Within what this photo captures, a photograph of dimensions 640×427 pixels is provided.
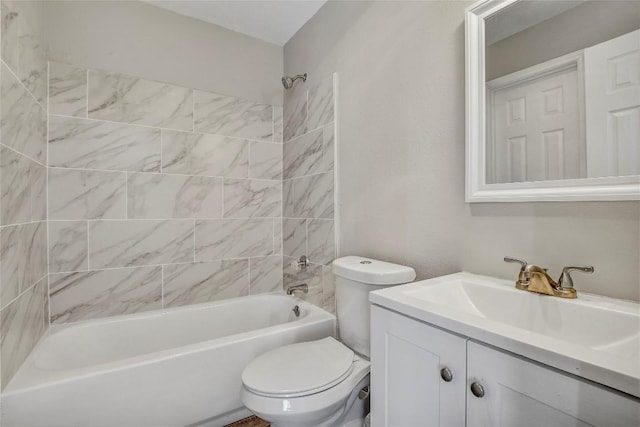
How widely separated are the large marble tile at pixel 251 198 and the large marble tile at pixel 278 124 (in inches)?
14.4

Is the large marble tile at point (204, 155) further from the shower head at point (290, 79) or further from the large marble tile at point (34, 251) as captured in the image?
the large marble tile at point (34, 251)

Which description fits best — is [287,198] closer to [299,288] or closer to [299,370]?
[299,288]

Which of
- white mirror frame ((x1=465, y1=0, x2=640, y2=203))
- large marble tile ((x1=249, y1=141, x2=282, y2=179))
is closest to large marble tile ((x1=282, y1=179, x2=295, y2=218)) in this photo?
large marble tile ((x1=249, y1=141, x2=282, y2=179))

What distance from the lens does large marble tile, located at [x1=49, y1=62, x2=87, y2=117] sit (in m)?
1.73

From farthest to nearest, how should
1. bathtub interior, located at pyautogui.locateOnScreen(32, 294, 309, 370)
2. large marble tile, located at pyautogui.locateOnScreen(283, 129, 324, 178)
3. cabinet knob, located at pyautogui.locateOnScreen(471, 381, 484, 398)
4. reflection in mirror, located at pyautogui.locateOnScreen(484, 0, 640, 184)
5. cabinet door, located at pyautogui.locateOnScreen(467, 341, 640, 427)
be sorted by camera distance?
large marble tile, located at pyautogui.locateOnScreen(283, 129, 324, 178) → bathtub interior, located at pyautogui.locateOnScreen(32, 294, 309, 370) → reflection in mirror, located at pyautogui.locateOnScreen(484, 0, 640, 184) → cabinet knob, located at pyautogui.locateOnScreen(471, 381, 484, 398) → cabinet door, located at pyautogui.locateOnScreen(467, 341, 640, 427)

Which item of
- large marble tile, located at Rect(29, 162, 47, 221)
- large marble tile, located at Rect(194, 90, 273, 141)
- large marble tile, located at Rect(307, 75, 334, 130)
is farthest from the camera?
large marble tile, located at Rect(194, 90, 273, 141)

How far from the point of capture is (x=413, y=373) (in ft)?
2.84

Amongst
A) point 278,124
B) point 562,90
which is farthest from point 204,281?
point 562,90

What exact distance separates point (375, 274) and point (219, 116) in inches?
65.0

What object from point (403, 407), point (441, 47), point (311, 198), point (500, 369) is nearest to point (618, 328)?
point (500, 369)

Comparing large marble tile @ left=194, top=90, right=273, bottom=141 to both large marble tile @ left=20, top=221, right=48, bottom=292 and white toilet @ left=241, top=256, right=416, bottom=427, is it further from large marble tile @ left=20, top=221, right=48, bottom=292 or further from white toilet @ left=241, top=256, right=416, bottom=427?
white toilet @ left=241, top=256, right=416, bottom=427

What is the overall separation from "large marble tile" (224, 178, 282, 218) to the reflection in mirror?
1648 mm

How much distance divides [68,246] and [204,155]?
96cm

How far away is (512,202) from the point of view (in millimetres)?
1059
